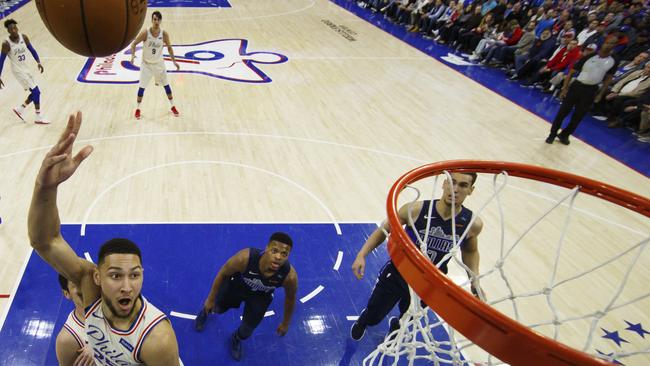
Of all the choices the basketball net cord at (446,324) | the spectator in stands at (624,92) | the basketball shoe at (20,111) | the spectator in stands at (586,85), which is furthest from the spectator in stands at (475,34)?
the basketball shoe at (20,111)

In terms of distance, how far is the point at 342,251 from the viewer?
14.4 feet

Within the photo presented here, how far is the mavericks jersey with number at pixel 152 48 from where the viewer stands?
625cm

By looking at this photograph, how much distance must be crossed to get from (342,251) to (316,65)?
673 cm

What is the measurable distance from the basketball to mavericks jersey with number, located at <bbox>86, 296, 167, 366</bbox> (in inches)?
63.9

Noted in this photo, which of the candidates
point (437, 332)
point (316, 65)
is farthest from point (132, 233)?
point (316, 65)

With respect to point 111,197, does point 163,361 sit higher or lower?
higher

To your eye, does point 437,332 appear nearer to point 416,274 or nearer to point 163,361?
point 416,274

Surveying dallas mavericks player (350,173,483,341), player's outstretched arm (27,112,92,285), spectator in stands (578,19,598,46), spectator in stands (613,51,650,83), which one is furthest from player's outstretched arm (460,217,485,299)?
spectator in stands (578,19,598,46)

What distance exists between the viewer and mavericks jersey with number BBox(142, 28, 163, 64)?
6246 mm

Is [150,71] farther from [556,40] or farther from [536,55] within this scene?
[556,40]

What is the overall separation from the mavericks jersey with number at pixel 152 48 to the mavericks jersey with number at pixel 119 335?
17.2ft

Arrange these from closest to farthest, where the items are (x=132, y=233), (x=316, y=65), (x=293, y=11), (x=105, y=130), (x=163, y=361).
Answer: (x=163, y=361)
(x=132, y=233)
(x=105, y=130)
(x=316, y=65)
(x=293, y=11)

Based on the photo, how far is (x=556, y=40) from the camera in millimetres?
10578

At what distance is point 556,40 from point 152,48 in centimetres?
940
